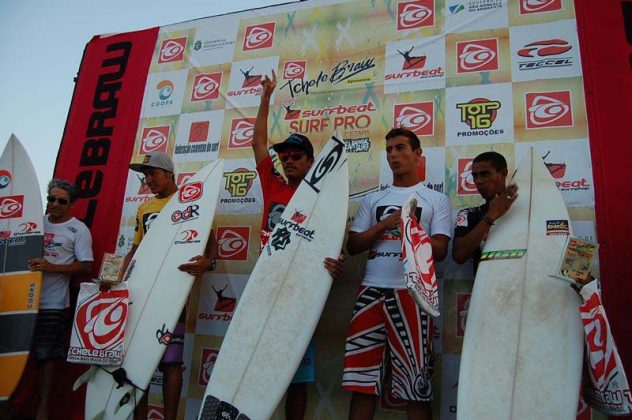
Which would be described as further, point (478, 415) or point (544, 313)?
point (544, 313)

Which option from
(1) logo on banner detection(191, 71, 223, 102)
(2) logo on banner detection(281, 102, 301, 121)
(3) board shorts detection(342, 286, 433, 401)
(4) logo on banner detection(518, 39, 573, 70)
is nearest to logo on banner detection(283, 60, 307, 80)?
(2) logo on banner detection(281, 102, 301, 121)

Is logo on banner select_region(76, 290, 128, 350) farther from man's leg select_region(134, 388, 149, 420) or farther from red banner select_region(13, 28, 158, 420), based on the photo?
red banner select_region(13, 28, 158, 420)

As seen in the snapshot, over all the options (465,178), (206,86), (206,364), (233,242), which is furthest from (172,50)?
(465,178)

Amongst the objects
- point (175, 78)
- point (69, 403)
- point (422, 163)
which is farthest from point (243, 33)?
point (69, 403)

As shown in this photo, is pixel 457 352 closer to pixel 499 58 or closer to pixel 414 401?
pixel 414 401

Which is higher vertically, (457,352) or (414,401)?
(457,352)

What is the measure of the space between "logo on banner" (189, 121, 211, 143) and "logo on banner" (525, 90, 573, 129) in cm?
257

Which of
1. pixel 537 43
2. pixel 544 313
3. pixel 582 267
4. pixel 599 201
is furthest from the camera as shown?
pixel 537 43

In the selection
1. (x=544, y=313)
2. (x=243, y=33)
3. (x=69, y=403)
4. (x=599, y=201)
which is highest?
(x=243, y=33)

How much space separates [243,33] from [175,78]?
0.77 meters

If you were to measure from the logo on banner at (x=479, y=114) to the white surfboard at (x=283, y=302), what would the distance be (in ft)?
3.05

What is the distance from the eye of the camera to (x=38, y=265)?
3.36m

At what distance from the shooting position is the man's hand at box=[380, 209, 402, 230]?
2.45 m

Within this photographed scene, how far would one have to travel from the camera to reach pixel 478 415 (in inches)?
82.0
